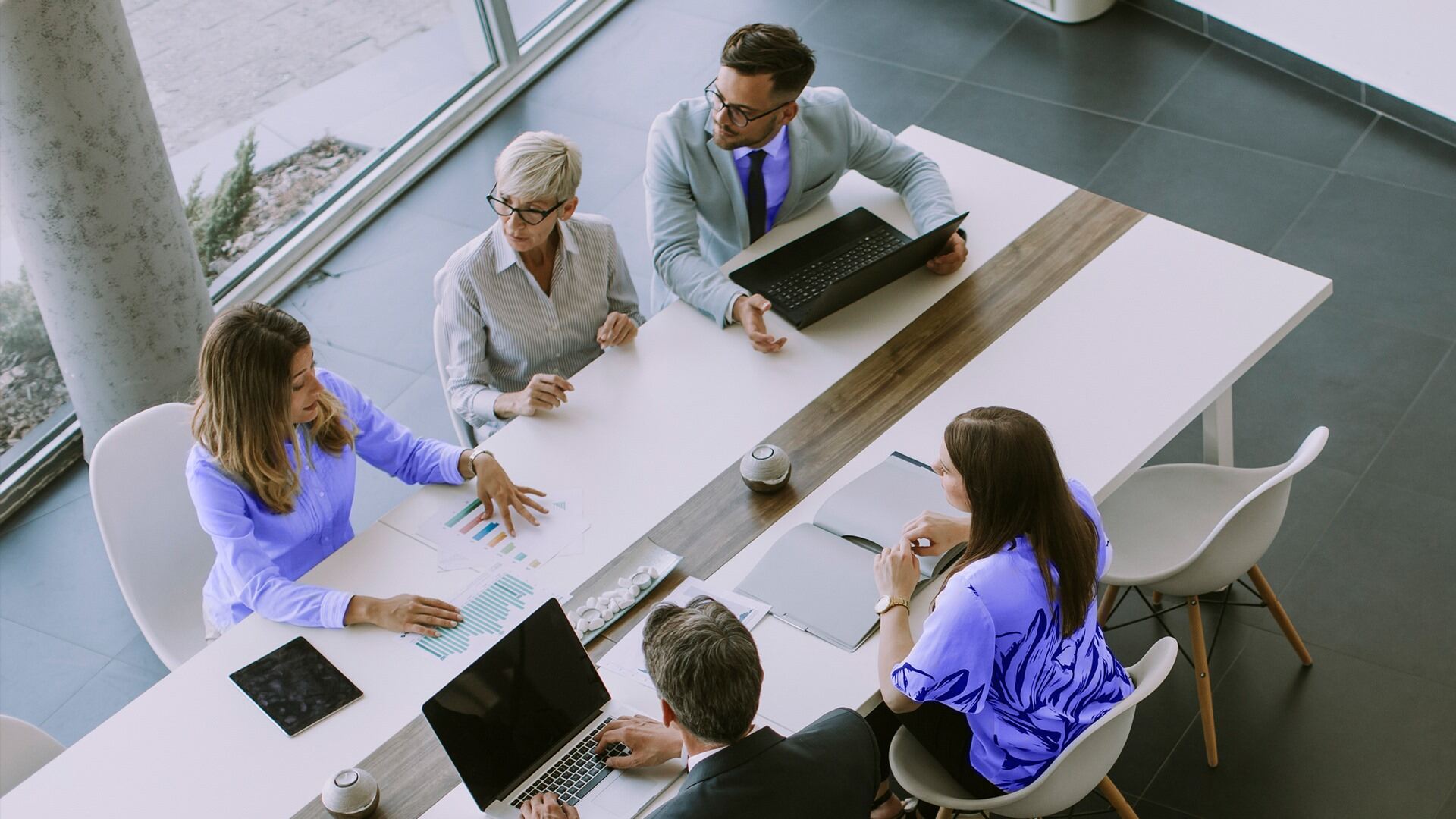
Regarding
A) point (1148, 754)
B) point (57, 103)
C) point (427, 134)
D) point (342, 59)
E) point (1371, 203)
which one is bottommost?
point (1148, 754)

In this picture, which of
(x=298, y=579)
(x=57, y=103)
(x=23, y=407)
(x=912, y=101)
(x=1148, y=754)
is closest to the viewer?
(x=298, y=579)

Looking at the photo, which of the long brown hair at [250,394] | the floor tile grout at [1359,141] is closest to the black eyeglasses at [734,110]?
the long brown hair at [250,394]

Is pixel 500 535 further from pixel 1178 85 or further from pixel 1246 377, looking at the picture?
pixel 1178 85

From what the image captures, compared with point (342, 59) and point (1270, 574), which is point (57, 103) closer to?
point (342, 59)

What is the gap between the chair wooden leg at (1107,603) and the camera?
350 cm

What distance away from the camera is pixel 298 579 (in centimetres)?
302

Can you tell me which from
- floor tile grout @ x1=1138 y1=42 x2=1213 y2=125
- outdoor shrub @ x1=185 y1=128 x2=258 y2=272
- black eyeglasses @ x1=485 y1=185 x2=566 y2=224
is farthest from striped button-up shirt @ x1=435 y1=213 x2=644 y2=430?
floor tile grout @ x1=1138 y1=42 x2=1213 y2=125

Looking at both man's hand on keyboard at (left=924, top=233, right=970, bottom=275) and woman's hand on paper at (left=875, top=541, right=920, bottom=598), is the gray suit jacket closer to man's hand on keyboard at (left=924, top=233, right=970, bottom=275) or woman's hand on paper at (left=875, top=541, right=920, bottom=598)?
man's hand on keyboard at (left=924, top=233, right=970, bottom=275)

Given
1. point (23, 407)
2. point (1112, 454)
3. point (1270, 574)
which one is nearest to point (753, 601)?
point (1112, 454)

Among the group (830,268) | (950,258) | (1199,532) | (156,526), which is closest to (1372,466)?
(1199,532)

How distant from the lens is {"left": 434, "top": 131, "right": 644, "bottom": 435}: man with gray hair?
3.36m

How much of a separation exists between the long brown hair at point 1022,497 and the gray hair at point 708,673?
493 mm

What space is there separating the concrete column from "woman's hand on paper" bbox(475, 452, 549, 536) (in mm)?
1800

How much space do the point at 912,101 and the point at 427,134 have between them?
2.05 m
